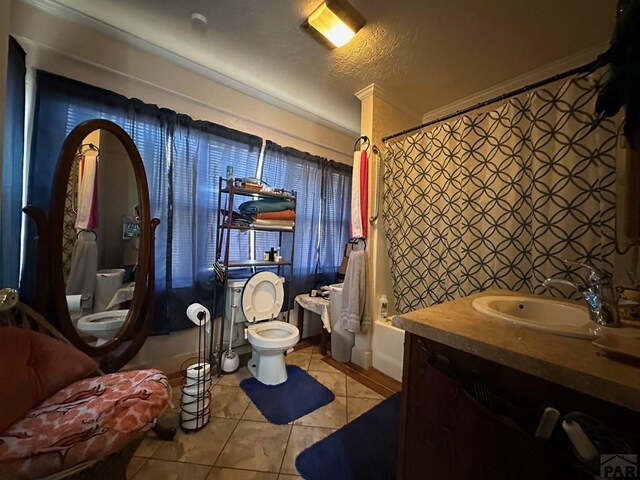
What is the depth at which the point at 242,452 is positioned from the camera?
1227mm

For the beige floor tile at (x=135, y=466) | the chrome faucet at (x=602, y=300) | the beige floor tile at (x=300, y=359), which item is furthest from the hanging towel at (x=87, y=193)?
the chrome faucet at (x=602, y=300)

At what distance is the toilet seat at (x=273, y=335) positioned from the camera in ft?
5.68

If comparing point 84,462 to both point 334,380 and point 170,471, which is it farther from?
point 334,380

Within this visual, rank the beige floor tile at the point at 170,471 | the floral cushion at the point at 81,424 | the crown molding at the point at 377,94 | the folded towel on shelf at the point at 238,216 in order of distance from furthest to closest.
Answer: the crown molding at the point at 377,94 → the folded towel on shelf at the point at 238,216 → the beige floor tile at the point at 170,471 → the floral cushion at the point at 81,424

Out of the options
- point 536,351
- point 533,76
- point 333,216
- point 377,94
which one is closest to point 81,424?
point 536,351

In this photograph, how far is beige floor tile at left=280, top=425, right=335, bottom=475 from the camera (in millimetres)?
1164

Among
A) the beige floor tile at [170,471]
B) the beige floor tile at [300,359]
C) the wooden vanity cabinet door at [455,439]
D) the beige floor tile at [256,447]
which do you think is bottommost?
the beige floor tile at [300,359]

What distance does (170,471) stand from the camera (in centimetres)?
111

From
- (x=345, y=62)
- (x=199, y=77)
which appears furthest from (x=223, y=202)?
(x=345, y=62)

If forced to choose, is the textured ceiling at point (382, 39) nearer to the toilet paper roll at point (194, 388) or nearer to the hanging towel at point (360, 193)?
the hanging towel at point (360, 193)

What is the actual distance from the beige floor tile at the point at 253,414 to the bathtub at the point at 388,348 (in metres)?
1.04

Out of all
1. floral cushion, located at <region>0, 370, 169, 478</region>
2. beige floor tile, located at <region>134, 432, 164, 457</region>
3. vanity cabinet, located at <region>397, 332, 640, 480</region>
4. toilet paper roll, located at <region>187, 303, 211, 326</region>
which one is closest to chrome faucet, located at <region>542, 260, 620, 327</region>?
vanity cabinet, located at <region>397, 332, 640, 480</region>

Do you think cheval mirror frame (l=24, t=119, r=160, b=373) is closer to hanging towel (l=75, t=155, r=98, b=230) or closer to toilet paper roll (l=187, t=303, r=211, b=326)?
hanging towel (l=75, t=155, r=98, b=230)

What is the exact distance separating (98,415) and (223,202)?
61.6 inches
